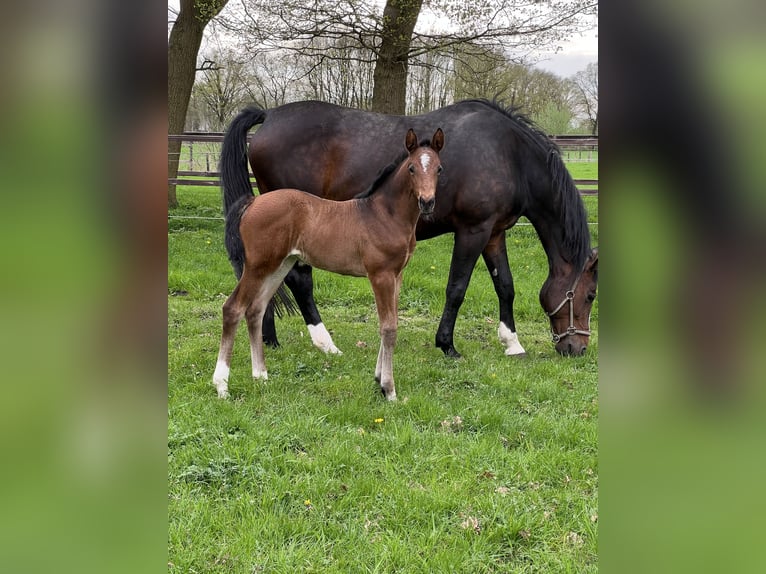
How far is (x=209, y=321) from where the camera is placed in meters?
6.66

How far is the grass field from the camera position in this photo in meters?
2.48

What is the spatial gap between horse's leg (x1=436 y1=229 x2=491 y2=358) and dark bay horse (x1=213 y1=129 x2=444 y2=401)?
1347 mm

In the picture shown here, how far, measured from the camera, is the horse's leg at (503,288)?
19.6ft

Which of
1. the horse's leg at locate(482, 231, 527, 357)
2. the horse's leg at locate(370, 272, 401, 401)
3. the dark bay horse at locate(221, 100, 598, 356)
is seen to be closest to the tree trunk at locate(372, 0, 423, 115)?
the dark bay horse at locate(221, 100, 598, 356)

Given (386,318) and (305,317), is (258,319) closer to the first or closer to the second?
(386,318)

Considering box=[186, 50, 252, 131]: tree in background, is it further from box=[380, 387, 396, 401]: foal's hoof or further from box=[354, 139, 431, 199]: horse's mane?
box=[380, 387, 396, 401]: foal's hoof

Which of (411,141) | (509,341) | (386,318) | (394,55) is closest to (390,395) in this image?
(386,318)

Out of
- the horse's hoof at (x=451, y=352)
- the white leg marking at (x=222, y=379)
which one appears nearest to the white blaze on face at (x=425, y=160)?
the white leg marking at (x=222, y=379)

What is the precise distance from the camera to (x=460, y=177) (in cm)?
557

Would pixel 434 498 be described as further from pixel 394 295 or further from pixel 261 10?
pixel 261 10

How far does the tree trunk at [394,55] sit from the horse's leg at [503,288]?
5.24 m

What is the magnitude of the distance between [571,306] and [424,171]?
8.35 feet
